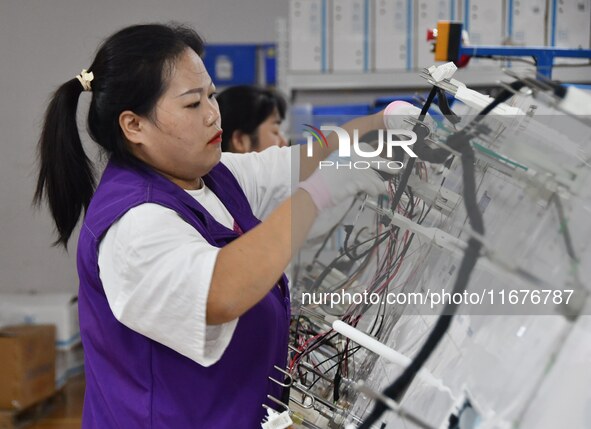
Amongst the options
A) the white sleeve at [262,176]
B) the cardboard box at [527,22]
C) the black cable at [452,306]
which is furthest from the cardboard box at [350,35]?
the black cable at [452,306]

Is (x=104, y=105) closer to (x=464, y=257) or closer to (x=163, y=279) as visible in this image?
(x=163, y=279)

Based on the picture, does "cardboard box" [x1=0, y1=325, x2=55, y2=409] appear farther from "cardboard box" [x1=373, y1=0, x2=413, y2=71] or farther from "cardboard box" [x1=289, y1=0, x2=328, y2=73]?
"cardboard box" [x1=373, y1=0, x2=413, y2=71]

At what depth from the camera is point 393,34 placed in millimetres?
2727

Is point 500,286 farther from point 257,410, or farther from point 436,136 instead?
point 257,410

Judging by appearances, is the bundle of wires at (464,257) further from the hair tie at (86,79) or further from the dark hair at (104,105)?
the hair tie at (86,79)

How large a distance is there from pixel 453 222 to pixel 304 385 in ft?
1.50

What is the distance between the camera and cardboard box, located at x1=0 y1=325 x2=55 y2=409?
10.4 feet

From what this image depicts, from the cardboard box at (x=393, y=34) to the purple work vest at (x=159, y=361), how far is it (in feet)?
5.74

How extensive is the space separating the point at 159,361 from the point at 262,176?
0.53 meters

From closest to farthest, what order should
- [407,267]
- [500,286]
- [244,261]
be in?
[500,286] → [244,261] → [407,267]

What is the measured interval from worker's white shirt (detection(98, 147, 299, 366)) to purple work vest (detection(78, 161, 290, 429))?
2.2 inches

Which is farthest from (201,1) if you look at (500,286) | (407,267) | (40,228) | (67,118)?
(500,286)

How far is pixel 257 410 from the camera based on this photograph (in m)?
1.15

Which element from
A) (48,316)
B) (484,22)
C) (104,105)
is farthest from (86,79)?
(48,316)
